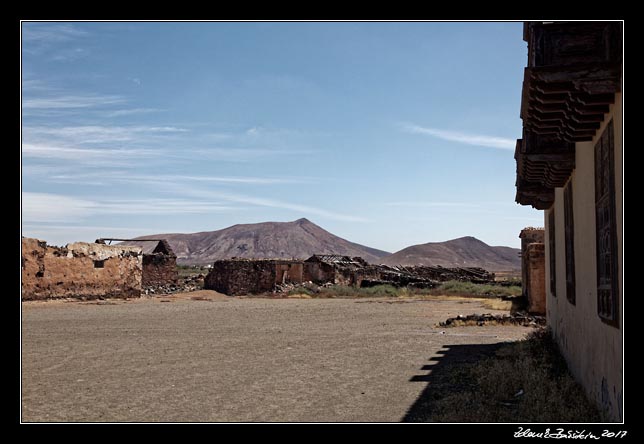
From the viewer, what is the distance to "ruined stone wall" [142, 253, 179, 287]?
4084cm

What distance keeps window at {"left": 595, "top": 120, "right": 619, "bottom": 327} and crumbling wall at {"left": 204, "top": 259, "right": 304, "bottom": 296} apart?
34.2m

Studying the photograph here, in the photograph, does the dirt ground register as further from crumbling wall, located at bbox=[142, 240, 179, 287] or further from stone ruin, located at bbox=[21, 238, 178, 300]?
crumbling wall, located at bbox=[142, 240, 179, 287]

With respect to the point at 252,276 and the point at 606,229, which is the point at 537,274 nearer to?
the point at 606,229

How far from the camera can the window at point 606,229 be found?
5.67m

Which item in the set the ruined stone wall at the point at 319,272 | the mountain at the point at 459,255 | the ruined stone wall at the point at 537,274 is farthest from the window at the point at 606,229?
the mountain at the point at 459,255

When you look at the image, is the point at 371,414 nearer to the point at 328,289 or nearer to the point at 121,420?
the point at 121,420

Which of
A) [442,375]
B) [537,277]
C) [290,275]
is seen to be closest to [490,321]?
[537,277]

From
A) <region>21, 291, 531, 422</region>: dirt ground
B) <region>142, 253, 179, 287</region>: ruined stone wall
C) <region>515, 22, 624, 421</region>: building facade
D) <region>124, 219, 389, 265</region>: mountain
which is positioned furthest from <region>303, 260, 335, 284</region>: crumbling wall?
<region>124, 219, 389, 265</region>: mountain

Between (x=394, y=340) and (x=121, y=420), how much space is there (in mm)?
8963

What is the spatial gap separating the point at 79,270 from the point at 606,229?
2741 cm

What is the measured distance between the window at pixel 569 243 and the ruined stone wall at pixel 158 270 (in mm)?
33501

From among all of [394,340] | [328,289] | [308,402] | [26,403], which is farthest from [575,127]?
[328,289]

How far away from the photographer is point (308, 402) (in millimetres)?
8445

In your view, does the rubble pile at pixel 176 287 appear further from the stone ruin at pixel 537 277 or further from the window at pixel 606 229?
the window at pixel 606 229
